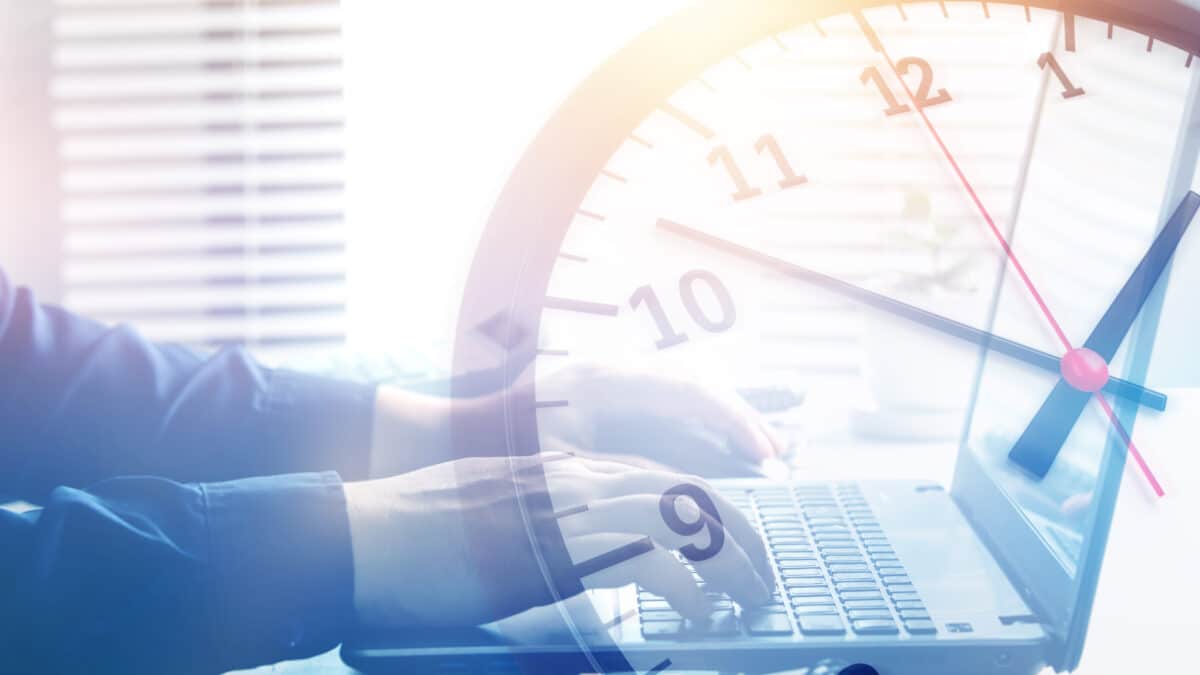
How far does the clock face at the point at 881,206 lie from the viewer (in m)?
0.46

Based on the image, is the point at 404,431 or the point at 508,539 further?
the point at 404,431

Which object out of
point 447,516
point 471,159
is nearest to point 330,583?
point 447,516

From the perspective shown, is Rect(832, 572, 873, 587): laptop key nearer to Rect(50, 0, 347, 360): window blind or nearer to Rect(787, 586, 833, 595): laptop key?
Rect(787, 586, 833, 595): laptop key

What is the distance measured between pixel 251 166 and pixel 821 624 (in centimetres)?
66

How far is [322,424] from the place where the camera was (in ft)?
2.41

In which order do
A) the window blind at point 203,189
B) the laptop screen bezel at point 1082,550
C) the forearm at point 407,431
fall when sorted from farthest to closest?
the window blind at point 203,189
the forearm at point 407,431
the laptop screen bezel at point 1082,550

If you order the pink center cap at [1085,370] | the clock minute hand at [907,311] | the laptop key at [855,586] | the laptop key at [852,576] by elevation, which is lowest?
the laptop key at [855,586]

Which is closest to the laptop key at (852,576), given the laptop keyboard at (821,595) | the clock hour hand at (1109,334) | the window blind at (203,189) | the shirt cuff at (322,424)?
the laptop keyboard at (821,595)

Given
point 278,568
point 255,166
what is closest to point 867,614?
point 278,568

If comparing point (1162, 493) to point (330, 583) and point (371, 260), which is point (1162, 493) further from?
point (371, 260)

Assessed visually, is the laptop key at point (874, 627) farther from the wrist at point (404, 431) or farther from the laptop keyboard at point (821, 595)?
the wrist at point (404, 431)

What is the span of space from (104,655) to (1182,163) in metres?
0.63

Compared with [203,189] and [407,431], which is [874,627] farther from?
[203,189]

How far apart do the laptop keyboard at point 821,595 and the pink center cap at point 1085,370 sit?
0.13 meters
